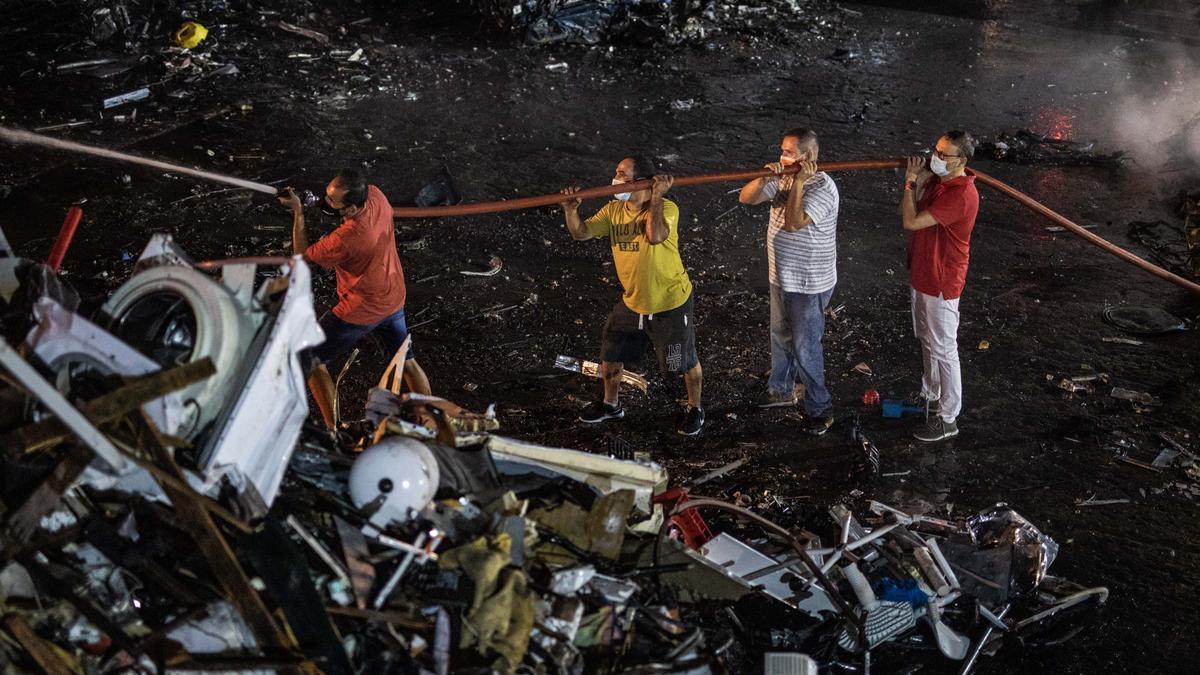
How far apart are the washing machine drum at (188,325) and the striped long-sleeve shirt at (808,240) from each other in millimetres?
3755

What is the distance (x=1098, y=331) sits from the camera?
786 centimetres

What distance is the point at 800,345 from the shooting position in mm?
6539

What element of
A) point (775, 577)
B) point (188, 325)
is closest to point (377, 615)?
point (188, 325)

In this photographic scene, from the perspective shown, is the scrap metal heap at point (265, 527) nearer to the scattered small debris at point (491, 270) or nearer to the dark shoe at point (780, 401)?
the dark shoe at point (780, 401)

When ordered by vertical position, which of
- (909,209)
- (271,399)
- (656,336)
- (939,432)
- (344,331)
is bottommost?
(939,432)

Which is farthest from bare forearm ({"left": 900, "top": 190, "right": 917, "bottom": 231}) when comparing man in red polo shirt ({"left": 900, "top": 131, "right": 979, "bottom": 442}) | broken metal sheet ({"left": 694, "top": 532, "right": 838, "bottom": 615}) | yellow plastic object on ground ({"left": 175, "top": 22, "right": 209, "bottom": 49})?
yellow plastic object on ground ({"left": 175, "top": 22, "right": 209, "bottom": 49})

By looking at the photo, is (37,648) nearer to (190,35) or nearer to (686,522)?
(686,522)

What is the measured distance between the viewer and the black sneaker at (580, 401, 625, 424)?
267 inches

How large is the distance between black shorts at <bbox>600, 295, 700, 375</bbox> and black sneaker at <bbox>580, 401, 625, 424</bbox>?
40 cm

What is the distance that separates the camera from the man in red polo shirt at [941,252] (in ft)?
20.0

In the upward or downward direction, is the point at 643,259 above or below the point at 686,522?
above

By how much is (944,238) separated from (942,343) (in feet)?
2.43

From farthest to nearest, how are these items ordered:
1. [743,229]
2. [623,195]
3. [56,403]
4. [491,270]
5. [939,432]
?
1. [743,229]
2. [491,270]
3. [939,432]
4. [623,195]
5. [56,403]

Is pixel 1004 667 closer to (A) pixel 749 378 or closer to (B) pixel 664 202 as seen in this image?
(A) pixel 749 378
